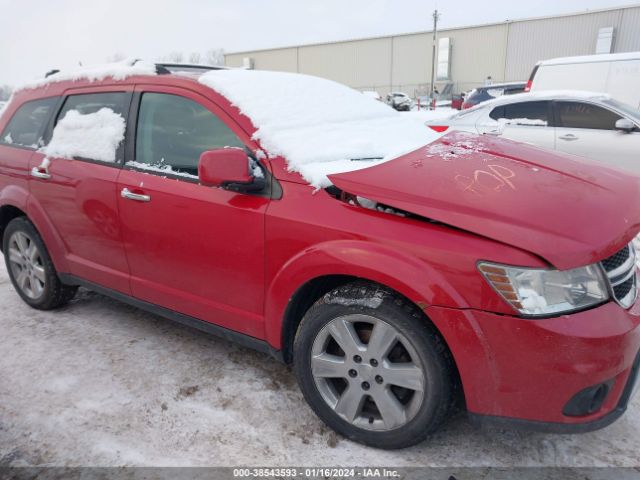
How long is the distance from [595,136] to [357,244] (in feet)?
17.9

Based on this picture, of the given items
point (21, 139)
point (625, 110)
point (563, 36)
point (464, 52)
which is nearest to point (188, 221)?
point (21, 139)

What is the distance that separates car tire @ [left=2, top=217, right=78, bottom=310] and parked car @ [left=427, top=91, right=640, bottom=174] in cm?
523

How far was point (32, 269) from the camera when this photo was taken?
3.63 metres

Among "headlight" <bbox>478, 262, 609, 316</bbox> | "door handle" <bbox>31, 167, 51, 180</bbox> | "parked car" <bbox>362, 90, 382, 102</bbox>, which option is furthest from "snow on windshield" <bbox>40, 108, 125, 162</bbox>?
"headlight" <bbox>478, 262, 609, 316</bbox>

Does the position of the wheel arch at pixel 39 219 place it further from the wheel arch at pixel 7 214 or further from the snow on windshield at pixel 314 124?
the snow on windshield at pixel 314 124

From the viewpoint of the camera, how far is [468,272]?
70.1 inches

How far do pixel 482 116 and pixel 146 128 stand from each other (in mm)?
5390

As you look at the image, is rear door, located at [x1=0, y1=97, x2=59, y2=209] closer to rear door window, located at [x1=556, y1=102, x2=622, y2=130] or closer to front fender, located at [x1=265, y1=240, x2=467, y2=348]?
front fender, located at [x1=265, y1=240, x2=467, y2=348]

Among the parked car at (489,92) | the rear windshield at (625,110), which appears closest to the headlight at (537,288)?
the rear windshield at (625,110)

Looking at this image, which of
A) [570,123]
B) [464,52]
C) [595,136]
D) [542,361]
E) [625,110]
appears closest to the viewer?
[542,361]

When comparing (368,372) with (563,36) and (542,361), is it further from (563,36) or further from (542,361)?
(563,36)

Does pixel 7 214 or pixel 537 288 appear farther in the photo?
pixel 7 214

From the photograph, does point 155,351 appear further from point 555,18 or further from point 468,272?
point 555,18

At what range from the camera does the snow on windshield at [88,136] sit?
9.61ft
